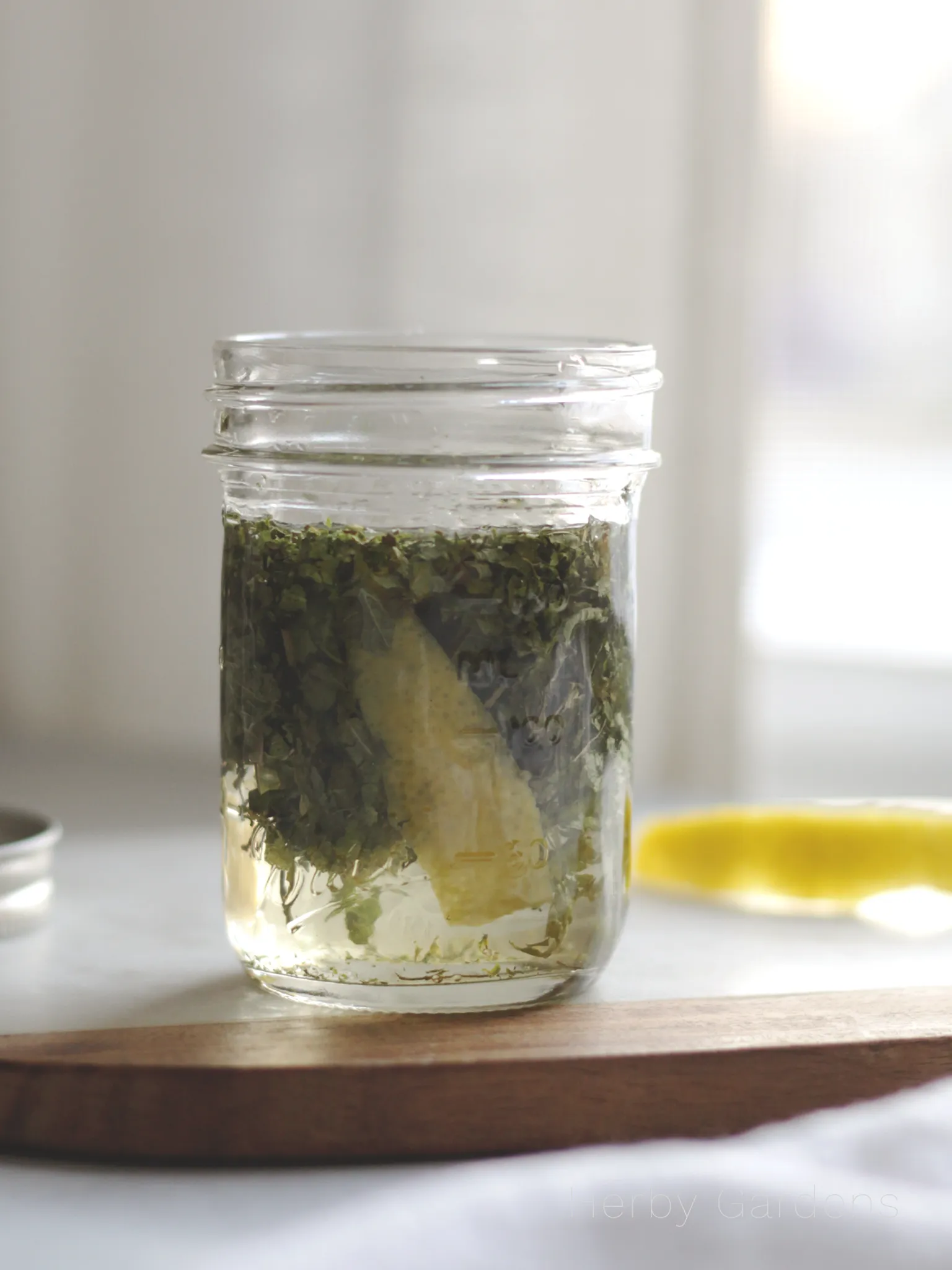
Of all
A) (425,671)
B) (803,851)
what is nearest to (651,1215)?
(425,671)

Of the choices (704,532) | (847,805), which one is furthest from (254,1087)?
(704,532)

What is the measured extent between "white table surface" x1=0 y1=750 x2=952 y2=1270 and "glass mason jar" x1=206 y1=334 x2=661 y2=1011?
6 cm

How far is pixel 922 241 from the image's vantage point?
113 centimetres

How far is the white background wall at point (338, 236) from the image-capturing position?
1.06 metres

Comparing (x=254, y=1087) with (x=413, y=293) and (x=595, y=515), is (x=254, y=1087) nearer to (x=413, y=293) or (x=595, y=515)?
(x=595, y=515)

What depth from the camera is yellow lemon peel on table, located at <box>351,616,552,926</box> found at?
0.57m

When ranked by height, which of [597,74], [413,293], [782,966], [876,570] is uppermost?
[597,74]

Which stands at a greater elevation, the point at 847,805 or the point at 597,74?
the point at 597,74

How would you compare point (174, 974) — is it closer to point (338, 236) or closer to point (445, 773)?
point (445, 773)

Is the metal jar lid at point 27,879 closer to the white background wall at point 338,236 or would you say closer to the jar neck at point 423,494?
the jar neck at point 423,494

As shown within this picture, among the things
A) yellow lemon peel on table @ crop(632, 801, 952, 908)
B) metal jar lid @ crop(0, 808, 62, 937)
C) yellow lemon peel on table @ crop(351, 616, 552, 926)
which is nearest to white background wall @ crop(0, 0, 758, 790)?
yellow lemon peel on table @ crop(632, 801, 952, 908)

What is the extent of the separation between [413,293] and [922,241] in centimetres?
36

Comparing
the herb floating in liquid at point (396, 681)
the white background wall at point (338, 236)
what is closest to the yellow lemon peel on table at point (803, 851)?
the white background wall at point (338, 236)

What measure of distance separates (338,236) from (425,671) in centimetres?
60
